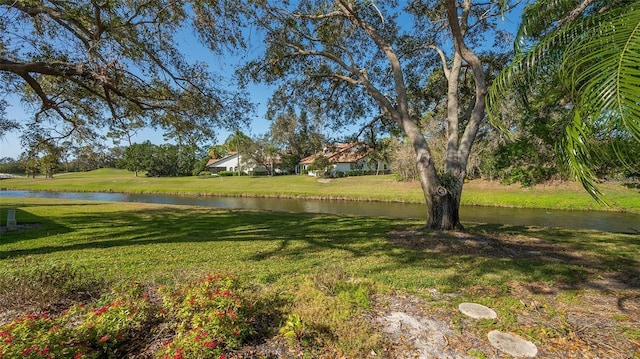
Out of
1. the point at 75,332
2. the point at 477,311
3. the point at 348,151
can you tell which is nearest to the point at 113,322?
the point at 75,332

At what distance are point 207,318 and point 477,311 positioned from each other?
2757 millimetres

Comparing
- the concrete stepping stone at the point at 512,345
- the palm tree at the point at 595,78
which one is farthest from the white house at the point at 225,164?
the palm tree at the point at 595,78

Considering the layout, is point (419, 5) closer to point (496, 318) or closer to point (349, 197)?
point (496, 318)

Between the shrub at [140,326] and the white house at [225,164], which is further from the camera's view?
the white house at [225,164]

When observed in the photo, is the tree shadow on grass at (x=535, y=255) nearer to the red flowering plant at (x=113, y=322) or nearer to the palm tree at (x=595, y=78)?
the palm tree at (x=595, y=78)

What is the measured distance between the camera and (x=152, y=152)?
4597 cm

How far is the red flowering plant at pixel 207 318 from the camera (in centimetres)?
224

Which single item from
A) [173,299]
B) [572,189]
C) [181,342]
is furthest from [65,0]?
[572,189]

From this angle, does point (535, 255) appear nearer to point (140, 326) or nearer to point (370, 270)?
point (370, 270)

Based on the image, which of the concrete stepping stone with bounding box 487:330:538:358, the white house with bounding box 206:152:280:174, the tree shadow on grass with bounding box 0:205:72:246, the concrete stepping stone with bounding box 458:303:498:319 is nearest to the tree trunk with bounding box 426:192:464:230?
the concrete stepping stone with bounding box 458:303:498:319

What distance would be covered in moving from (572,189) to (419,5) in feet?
62.8

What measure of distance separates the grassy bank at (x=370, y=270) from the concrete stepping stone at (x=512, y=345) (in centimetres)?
9

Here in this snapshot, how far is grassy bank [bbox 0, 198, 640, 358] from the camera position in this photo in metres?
2.82

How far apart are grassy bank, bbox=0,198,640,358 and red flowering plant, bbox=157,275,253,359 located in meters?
0.38
